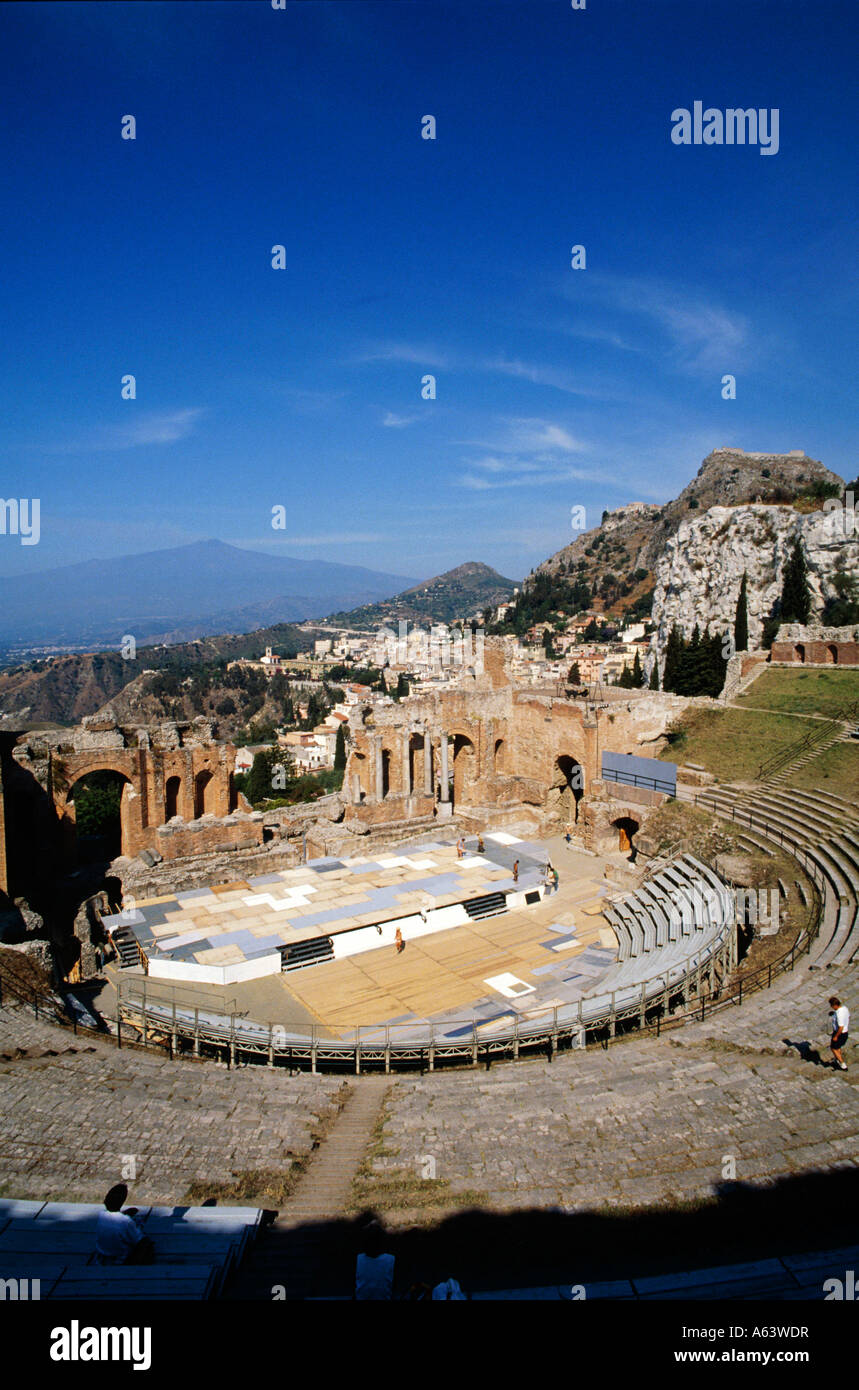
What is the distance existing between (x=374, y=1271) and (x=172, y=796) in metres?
22.5

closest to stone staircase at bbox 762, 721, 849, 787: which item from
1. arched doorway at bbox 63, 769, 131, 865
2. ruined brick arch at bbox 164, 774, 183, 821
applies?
ruined brick arch at bbox 164, 774, 183, 821

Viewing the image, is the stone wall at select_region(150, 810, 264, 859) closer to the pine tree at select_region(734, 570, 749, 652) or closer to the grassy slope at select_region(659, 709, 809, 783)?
the grassy slope at select_region(659, 709, 809, 783)

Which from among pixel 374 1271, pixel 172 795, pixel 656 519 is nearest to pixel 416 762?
pixel 172 795

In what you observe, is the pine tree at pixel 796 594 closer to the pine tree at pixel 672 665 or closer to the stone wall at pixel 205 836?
the pine tree at pixel 672 665

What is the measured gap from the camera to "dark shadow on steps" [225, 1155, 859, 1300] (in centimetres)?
700

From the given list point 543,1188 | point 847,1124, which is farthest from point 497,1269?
point 847,1124

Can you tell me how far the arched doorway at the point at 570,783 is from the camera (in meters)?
30.7

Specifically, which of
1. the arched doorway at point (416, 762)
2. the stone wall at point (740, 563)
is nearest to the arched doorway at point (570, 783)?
the arched doorway at point (416, 762)

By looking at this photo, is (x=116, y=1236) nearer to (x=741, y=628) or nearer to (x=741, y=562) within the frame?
(x=741, y=628)

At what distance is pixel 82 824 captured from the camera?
30.2 meters

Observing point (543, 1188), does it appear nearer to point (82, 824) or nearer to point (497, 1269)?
point (497, 1269)

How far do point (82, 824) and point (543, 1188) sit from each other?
26.3 meters

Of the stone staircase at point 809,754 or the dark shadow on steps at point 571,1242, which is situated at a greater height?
the stone staircase at point 809,754

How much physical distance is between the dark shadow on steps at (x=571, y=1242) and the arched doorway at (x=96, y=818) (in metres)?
19.4
